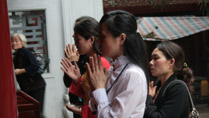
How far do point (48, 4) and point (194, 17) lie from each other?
519 centimetres

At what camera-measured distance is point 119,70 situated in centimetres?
177

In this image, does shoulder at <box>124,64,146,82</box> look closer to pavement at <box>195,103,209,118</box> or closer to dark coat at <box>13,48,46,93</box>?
dark coat at <box>13,48,46,93</box>

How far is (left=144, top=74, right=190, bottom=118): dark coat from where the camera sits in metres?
2.26

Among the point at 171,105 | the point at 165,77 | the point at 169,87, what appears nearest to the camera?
the point at 171,105

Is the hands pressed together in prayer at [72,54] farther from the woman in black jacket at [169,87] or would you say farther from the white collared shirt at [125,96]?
the white collared shirt at [125,96]

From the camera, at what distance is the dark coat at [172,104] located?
7.41 ft

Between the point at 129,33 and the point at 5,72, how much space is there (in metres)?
0.75

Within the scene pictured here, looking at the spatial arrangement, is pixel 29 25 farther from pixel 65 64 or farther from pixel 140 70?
pixel 140 70

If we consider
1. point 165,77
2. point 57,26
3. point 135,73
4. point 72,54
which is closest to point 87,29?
point 72,54

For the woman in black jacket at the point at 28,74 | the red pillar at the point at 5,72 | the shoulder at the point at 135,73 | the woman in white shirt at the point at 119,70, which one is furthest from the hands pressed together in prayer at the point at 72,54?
the woman in black jacket at the point at 28,74

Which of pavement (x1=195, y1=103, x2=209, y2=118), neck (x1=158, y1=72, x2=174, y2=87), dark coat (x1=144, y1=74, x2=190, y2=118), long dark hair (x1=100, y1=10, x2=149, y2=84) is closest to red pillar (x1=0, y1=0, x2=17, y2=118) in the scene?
long dark hair (x1=100, y1=10, x2=149, y2=84)

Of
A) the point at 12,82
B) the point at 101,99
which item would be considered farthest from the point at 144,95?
the point at 12,82

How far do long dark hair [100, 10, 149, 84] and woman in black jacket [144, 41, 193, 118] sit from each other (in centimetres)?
40

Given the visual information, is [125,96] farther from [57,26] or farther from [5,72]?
[57,26]
